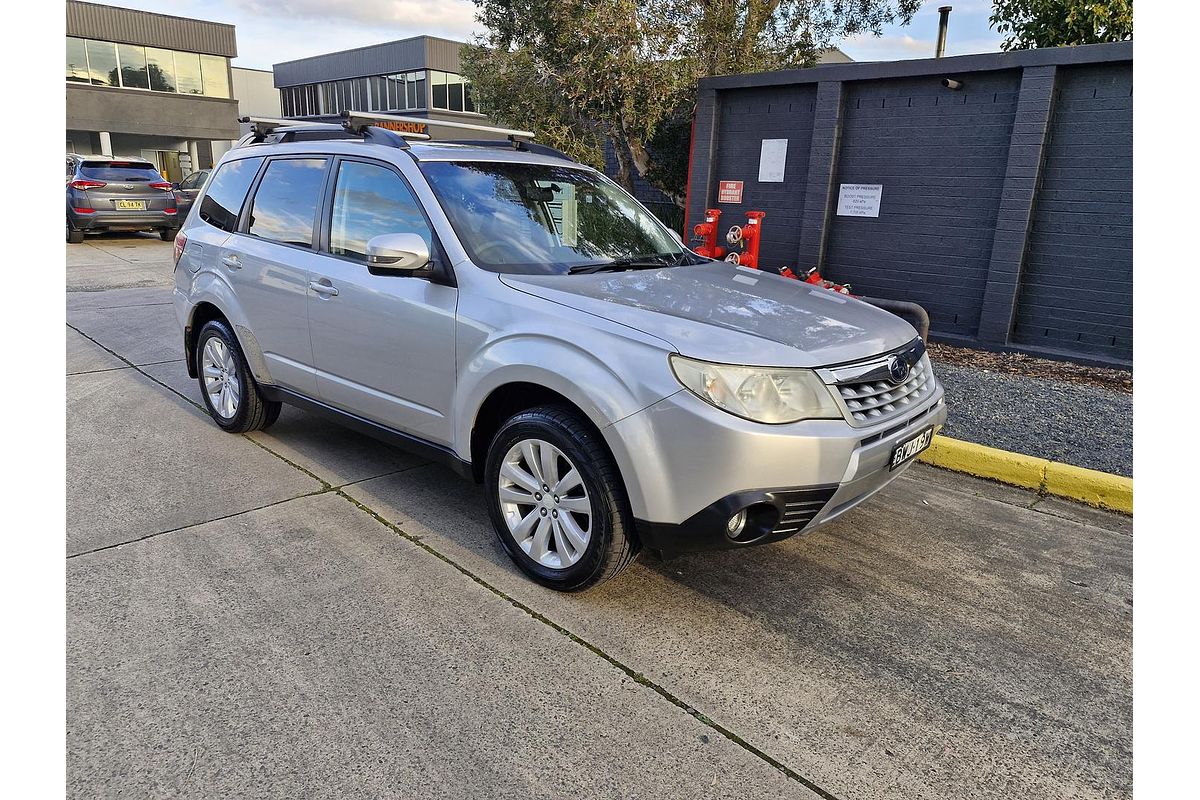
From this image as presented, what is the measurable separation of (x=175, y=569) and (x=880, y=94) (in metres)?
7.91

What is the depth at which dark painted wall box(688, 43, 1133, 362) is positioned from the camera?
7191 millimetres

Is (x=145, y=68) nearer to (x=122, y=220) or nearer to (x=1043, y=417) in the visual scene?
(x=122, y=220)

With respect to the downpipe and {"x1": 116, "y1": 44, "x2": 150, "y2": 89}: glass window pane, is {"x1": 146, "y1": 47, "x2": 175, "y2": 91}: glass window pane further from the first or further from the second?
the downpipe

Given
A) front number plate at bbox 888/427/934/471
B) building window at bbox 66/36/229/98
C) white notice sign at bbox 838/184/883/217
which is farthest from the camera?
building window at bbox 66/36/229/98

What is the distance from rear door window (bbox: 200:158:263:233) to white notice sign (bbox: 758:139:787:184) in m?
6.18

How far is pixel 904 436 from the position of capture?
3188 mm

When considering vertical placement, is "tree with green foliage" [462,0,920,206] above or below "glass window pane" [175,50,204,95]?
below

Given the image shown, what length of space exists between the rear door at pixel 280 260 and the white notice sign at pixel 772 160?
6.20 meters

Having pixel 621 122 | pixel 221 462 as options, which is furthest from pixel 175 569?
pixel 621 122

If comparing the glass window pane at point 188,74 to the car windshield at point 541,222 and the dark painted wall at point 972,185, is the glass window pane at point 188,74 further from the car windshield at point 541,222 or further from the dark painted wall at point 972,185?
the car windshield at point 541,222

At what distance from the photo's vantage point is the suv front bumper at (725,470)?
109 inches

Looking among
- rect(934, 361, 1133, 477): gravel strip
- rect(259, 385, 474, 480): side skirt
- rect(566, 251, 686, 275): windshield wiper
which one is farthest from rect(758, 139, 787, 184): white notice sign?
rect(259, 385, 474, 480): side skirt

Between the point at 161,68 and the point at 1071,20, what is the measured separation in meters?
37.8

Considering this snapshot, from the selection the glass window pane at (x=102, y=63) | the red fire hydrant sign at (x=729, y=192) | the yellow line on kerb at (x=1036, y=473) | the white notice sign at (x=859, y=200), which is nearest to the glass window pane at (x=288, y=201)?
the yellow line on kerb at (x=1036, y=473)
